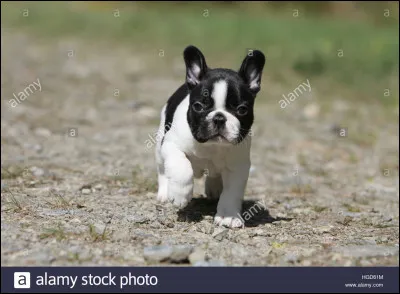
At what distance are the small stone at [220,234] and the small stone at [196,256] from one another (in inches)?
24.8

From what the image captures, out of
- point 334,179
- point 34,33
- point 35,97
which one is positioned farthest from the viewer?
point 34,33

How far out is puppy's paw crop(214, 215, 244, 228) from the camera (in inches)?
274

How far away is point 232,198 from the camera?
7.03 meters

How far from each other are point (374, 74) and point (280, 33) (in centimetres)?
574

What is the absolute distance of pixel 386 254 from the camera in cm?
605

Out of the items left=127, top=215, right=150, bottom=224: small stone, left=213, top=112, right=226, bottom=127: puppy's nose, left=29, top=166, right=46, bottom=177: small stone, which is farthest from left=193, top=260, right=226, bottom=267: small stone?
left=29, top=166, right=46, bottom=177: small stone

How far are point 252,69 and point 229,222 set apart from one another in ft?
4.40

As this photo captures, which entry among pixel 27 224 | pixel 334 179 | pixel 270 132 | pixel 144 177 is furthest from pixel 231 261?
pixel 270 132

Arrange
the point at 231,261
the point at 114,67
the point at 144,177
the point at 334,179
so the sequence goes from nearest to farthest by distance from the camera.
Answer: the point at 231,261 → the point at 144,177 → the point at 334,179 → the point at 114,67

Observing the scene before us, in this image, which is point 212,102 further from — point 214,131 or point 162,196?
point 162,196

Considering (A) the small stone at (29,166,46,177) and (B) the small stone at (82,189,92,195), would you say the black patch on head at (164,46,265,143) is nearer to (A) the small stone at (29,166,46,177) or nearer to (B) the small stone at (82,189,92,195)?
(B) the small stone at (82,189,92,195)

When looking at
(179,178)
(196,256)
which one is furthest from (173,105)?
(196,256)

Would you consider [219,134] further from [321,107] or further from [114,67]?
[114,67]

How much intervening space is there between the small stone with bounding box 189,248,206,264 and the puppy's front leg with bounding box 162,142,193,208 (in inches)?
36.2
